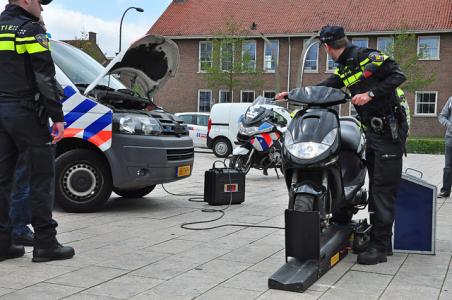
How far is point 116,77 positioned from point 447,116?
5.62 metres

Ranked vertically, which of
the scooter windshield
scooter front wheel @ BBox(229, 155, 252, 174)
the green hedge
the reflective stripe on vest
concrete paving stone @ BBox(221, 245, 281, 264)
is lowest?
the green hedge

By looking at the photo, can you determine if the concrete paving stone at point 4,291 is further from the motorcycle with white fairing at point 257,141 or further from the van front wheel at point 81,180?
the motorcycle with white fairing at point 257,141

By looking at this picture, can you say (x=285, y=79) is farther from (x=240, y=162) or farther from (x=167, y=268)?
(x=167, y=268)

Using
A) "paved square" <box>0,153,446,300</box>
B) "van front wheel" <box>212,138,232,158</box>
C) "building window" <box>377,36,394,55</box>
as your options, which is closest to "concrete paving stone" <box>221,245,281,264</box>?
"paved square" <box>0,153,446,300</box>

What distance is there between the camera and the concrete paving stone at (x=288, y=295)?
401cm

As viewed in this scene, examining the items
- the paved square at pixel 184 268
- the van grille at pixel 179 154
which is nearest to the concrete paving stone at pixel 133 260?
the paved square at pixel 184 268

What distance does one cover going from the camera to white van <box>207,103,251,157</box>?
68.0ft

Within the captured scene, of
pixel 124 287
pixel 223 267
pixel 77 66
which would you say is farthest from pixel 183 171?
pixel 124 287

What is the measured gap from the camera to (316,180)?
468 centimetres

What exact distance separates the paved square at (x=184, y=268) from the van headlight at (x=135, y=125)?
104cm

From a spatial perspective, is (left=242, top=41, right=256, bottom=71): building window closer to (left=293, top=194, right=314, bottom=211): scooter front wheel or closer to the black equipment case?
the black equipment case

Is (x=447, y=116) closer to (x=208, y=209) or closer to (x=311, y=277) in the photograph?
(x=208, y=209)

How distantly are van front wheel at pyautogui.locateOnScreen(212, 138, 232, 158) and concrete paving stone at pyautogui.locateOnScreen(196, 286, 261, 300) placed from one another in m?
16.6

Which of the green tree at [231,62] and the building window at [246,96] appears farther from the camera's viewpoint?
the building window at [246,96]
